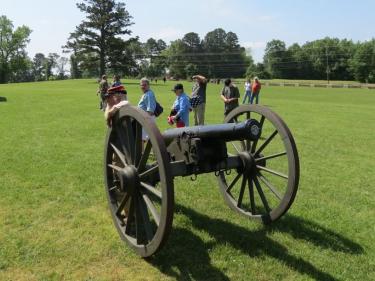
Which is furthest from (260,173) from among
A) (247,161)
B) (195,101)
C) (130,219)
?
(195,101)

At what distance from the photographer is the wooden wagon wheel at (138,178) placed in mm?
4188

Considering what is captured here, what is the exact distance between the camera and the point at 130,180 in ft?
15.5

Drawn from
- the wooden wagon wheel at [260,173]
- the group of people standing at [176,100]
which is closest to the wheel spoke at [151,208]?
the group of people standing at [176,100]

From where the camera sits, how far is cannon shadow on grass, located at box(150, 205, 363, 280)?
15.4 feet

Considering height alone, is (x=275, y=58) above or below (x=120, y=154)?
above

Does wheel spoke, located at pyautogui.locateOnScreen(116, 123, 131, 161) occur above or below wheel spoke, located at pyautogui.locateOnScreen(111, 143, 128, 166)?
above

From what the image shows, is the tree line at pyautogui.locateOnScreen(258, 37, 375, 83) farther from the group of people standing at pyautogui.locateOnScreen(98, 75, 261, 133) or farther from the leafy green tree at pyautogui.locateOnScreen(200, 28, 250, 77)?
the group of people standing at pyautogui.locateOnScreen(98, 75, 261, 133)

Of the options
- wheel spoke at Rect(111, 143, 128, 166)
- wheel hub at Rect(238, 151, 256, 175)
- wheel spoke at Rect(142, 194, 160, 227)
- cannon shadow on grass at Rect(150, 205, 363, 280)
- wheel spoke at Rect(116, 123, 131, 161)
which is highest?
wheel spoke at Rect(116, 123, 131, 161)

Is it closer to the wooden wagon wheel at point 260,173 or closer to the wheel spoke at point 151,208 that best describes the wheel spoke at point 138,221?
the wheel spoke at point 151,208

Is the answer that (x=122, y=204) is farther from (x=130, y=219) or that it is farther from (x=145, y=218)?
(x=145, y=218)

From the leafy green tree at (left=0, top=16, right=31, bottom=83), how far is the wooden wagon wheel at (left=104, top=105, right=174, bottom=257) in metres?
97.2

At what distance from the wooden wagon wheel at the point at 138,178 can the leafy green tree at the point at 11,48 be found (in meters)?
97.2

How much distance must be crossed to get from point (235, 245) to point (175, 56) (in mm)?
124602

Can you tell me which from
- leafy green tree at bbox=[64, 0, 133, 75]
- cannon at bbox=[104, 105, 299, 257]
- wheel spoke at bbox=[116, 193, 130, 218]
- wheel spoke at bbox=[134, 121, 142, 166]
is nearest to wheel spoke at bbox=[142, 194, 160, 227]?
cannon at bbox=[104, 105, 299, 257]
